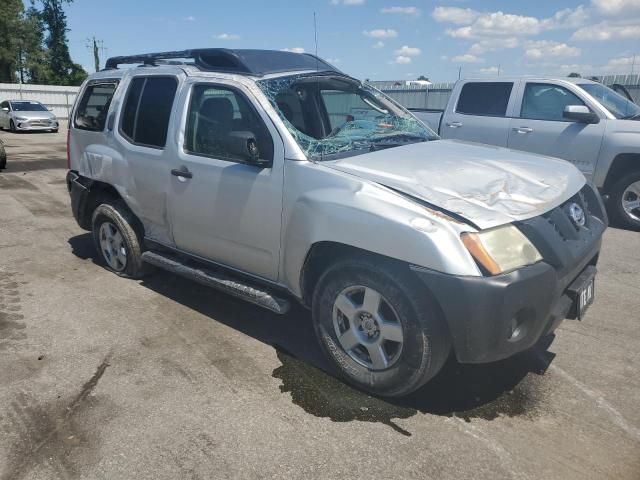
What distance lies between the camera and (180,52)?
4293 millimetres

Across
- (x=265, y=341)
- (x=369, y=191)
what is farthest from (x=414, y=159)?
(x=265, y=341)

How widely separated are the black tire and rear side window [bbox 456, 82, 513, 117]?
1.89m

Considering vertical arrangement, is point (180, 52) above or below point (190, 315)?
above

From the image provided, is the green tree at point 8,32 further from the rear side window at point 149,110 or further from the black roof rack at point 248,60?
the black roof rack at point 248,60

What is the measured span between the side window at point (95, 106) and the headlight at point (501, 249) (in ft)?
12.3

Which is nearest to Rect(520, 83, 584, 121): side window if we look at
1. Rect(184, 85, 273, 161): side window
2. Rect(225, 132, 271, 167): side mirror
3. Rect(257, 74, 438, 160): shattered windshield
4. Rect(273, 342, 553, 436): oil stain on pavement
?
Rect(257, 74, 438, 160): shattered windshield

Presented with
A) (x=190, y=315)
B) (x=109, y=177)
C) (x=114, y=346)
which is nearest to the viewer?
(x=114, y=346)

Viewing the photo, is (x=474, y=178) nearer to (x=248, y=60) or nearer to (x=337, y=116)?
(x=337, y=116)

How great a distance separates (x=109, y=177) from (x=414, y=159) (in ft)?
9.53

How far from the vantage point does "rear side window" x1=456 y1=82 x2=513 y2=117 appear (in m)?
7.82

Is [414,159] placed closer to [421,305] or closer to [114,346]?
[421,305]

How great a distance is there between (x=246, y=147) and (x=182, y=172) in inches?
32.4

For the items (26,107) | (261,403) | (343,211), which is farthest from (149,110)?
(26,107)

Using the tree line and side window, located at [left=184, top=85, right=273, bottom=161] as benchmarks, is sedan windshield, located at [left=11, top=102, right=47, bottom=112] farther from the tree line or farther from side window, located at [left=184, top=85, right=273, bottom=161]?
the tree line
